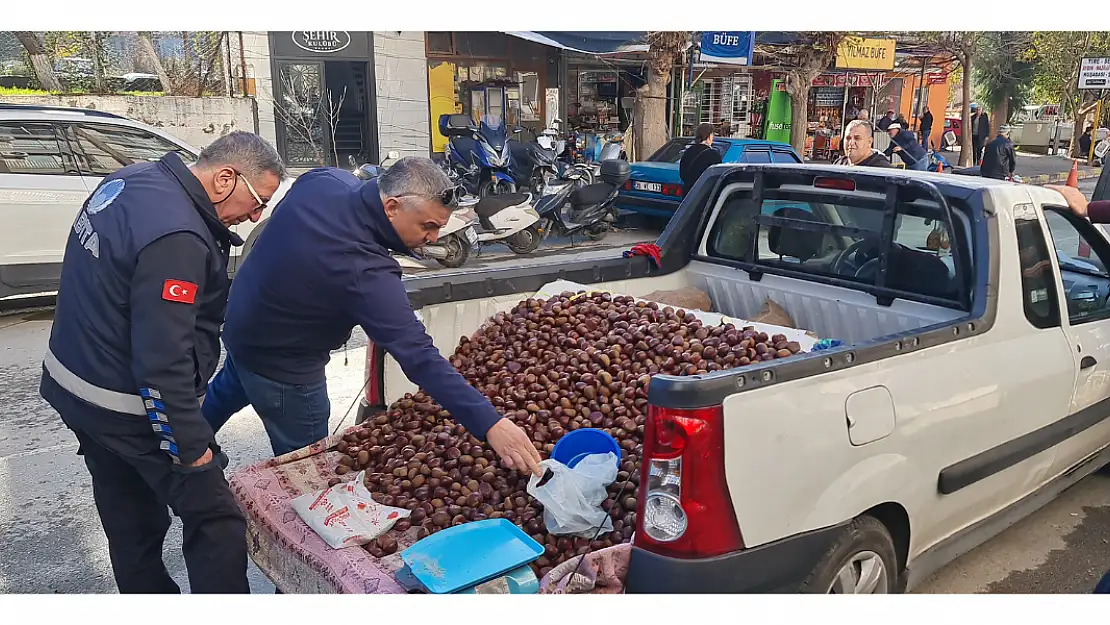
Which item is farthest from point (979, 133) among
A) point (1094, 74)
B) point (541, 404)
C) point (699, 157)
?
point (541, 404)

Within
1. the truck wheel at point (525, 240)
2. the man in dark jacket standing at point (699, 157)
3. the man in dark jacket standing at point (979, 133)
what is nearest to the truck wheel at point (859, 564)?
the truck wheel at point (525, 240)

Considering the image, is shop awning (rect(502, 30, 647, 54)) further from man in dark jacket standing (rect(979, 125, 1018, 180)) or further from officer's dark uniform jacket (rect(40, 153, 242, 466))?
officer's dark uniform jacket (rect(40, 153, 242, 466))

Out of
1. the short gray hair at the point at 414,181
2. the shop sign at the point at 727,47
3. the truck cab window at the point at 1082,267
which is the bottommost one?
the truck cab window at the point at 1082,267

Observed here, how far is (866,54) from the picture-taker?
2456 centimetres

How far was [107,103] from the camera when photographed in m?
14.6

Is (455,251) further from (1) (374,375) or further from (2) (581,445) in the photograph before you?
(2) (581,445)

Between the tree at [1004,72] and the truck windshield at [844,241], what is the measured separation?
2968cm

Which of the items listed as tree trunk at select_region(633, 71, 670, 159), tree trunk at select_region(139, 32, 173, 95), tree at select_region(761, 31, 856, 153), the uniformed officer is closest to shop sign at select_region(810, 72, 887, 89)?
tree at select_region(761, 31, 856, 153)

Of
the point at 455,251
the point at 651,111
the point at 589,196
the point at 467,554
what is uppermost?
the point at 651,111

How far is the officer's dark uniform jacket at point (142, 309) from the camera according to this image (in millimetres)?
2605

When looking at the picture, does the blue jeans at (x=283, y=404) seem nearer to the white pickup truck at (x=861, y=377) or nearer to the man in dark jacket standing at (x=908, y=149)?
the white pickup truck at (x=861, y=377)

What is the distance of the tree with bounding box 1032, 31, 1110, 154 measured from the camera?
91.6ft

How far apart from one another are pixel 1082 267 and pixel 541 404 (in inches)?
116

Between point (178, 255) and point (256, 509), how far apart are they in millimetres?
1006
